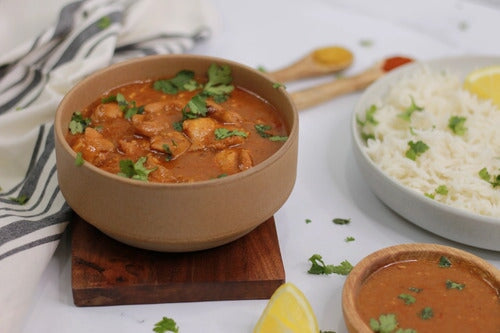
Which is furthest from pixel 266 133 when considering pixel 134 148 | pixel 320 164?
pixel 320 164

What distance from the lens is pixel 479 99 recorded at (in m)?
2.35

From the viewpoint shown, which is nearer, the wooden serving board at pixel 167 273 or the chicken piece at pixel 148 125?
the wooden serving board at pixel 167 273

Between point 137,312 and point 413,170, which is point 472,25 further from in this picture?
point 137,312

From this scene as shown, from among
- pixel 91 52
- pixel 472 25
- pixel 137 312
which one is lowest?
pixel 472 25

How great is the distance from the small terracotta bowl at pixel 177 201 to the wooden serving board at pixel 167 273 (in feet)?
0.21

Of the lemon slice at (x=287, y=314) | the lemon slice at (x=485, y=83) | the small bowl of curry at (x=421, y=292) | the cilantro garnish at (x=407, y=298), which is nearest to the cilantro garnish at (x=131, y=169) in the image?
the lemon slice at (x=287, y=314)

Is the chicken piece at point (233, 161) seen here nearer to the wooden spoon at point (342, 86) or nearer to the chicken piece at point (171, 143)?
the chicken piece at point (171, 143)

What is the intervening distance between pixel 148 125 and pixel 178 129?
0.26 feet

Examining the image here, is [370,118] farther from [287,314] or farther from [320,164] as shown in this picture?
[287,314]

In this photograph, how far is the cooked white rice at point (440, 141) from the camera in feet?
6.32

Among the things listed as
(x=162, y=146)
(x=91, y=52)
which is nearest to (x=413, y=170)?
(x=162, y=146)

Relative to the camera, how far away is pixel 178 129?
184 cm

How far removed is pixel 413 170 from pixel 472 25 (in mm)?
1499

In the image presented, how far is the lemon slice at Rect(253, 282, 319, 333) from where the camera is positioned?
155cm
